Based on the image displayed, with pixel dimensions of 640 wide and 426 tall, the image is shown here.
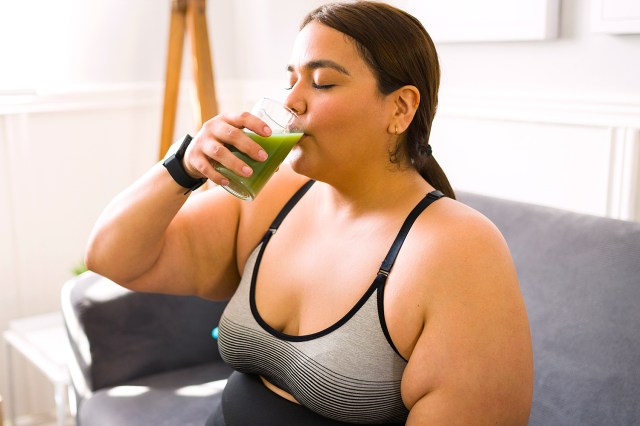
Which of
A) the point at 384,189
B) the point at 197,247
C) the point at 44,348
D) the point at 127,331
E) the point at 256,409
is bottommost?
the point at 44,348

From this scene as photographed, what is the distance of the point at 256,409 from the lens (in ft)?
4.81

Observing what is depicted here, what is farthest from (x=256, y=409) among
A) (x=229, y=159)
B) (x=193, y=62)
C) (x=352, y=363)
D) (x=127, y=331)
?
(x=193, y=62)

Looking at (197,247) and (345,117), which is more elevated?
(345,117)

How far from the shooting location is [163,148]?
9.28 ft

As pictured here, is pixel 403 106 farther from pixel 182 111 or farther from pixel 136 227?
pixel 182 111

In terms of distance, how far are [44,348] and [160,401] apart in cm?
66

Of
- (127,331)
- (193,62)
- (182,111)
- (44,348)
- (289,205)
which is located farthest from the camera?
(182,111)

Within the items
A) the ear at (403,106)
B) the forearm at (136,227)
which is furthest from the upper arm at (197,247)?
the ear at (403,106)

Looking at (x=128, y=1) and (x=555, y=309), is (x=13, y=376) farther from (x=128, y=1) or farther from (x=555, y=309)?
(x=555, y=309)

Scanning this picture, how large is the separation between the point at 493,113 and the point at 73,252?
1595mm

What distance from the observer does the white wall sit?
6.48 ft

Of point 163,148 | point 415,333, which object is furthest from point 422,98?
point 163,148

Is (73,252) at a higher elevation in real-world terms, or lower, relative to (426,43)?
lower

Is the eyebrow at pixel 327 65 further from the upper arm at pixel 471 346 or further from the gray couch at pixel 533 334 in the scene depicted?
the gray couch at pixel 533 334
